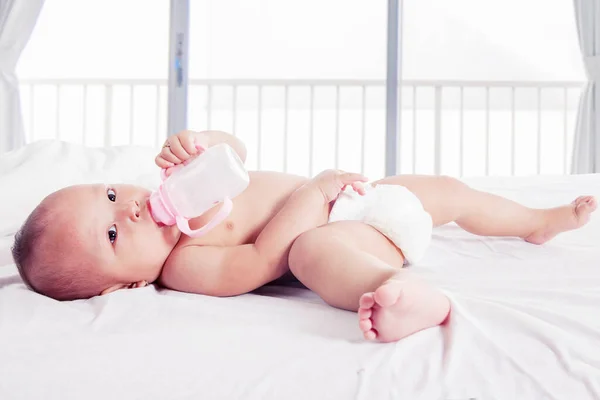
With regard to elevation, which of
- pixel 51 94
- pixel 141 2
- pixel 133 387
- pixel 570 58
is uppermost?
pixel 141 2

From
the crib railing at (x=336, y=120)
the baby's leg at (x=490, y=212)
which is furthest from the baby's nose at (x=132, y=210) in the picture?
the crib railing at (x=336, y=120)

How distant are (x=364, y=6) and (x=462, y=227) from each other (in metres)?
4.93

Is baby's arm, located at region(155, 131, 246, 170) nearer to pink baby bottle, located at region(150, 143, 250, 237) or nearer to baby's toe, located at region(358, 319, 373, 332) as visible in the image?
pink baby bottle, located at region(150, 143, 250, 237)

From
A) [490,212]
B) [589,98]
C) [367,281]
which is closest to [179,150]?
[367,281]

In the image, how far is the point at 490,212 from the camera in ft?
4.33

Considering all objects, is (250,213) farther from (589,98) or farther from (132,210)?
(589,98)

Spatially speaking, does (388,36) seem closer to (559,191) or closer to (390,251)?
(559,191)

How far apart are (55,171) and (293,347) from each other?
999mm

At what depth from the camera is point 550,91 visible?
531 cm

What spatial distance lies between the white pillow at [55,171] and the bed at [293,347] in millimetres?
367

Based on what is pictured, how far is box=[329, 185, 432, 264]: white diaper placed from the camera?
1123mm

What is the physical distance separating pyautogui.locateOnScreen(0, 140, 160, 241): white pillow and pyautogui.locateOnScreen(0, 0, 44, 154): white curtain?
191 centimetres

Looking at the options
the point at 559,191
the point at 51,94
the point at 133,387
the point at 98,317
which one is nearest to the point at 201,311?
the point at 98,317

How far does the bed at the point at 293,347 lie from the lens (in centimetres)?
60
